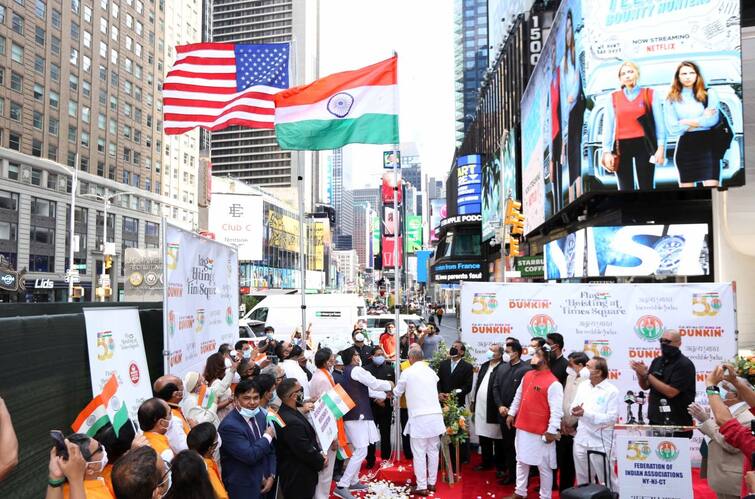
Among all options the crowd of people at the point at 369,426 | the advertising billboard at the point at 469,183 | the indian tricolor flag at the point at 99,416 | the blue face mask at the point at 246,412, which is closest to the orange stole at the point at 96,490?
the crowd of people at the point at 369,426

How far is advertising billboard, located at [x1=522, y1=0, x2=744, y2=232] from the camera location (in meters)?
22.9

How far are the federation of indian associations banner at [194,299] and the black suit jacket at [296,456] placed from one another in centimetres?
204

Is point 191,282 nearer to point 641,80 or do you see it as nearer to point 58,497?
point 58,497

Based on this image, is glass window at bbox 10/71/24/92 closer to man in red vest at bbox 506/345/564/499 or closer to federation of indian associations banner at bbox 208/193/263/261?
federation of indian associations banner at bbox 208/193/263/261

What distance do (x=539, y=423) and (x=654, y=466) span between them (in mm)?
1620

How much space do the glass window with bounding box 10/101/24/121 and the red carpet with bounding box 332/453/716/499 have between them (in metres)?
56.4

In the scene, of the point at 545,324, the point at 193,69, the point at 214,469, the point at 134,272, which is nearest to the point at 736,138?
the point at 545,324

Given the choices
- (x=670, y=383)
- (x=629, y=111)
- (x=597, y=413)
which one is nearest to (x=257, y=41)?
(x=629, y=111)

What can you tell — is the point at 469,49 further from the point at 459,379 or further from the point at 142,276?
the point at 459,379

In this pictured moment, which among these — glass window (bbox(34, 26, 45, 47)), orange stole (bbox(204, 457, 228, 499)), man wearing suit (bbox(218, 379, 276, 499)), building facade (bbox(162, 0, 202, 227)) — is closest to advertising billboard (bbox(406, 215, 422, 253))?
building facade (bbox(162, 0, 202, 227))

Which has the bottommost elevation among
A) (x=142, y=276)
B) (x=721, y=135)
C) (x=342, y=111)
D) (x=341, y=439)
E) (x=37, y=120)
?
(x=341, y=439)

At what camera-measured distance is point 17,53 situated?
→ 54.2 m

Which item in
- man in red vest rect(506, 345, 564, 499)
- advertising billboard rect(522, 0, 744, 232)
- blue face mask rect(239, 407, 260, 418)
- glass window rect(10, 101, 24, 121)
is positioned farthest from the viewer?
glass window rect(10, 101, 24, 121)

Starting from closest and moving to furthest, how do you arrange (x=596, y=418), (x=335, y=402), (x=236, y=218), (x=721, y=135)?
1. (x=596, y=418)
2. (x=335, y=402)
3. (x=721, y=135)
4. (x=236, y=218)
